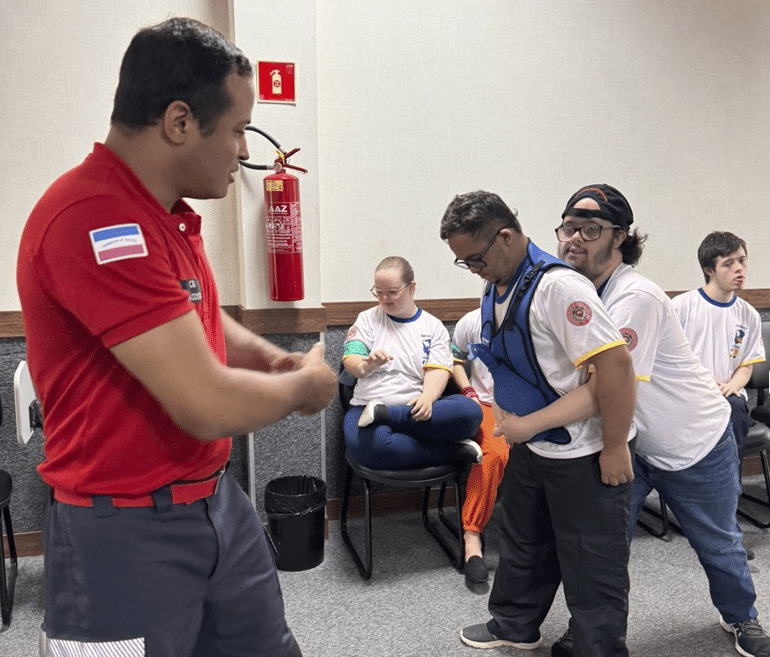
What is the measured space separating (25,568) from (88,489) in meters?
1.97

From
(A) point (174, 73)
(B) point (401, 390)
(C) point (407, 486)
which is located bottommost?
(C) point (407, 486)

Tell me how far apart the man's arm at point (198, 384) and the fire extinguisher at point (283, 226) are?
163 centimetres

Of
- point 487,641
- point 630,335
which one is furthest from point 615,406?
point 487,641

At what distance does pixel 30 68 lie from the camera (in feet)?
7.97

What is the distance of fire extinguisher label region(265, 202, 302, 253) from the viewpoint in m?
2.49

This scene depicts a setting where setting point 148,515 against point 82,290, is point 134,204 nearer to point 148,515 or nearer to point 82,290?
point 82,290

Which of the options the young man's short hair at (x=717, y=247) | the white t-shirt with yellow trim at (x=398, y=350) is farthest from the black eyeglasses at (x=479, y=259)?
the young man's short hair at (x=717, y=247)

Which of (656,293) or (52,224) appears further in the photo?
(656,293)

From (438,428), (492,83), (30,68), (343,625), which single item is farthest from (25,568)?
(492,83)

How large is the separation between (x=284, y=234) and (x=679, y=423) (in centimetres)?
155

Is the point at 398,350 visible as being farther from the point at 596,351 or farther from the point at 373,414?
the point at 596,351

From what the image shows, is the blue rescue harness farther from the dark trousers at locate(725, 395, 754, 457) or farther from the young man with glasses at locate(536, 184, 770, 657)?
the dark trousers at locate(725, 395, 754, 457)

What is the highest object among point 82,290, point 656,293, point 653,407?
point 82,290

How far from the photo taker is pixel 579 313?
147cm
